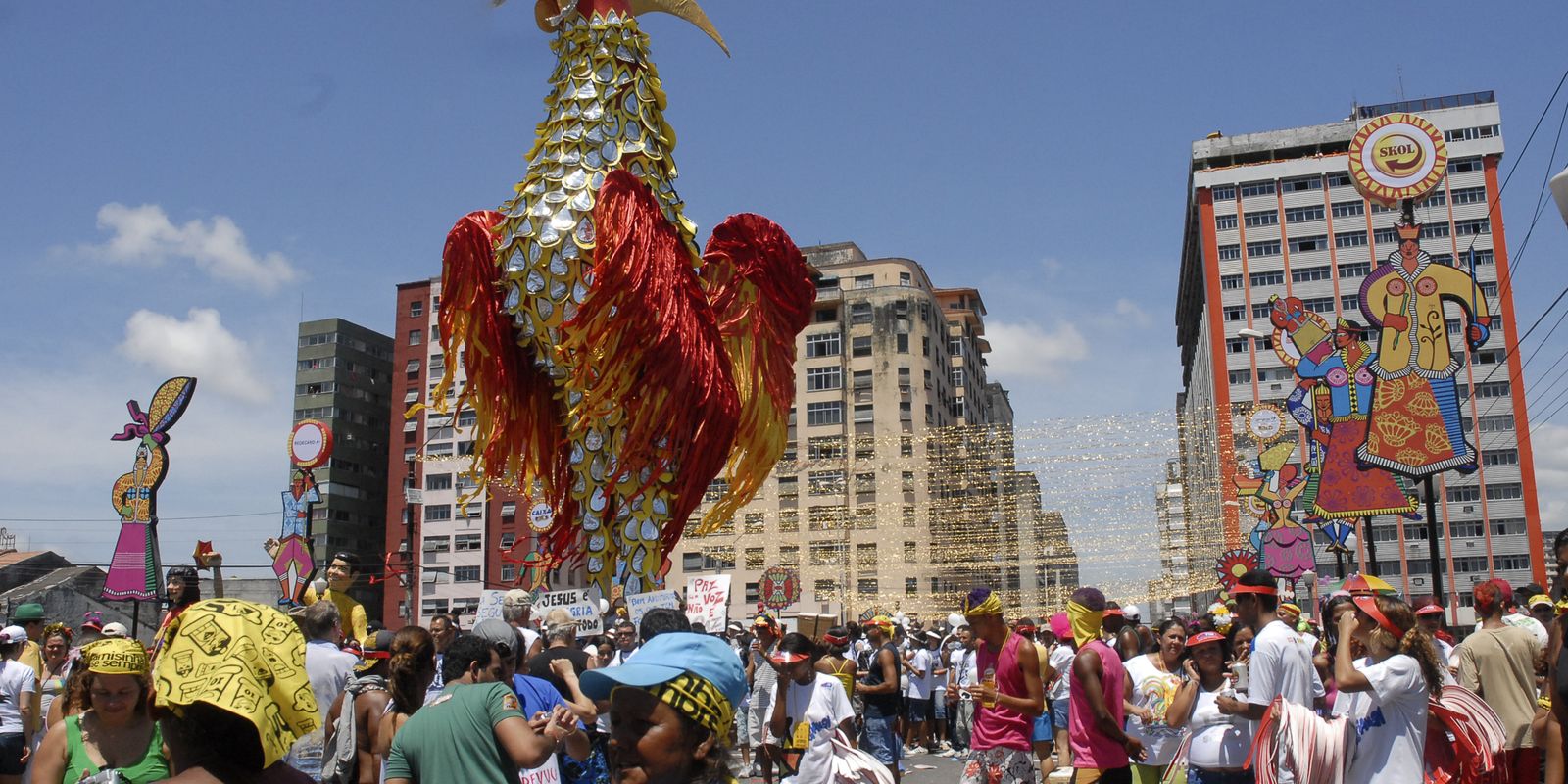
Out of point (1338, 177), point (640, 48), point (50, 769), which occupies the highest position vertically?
point (1338, 177)

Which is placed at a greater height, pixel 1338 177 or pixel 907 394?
pixel 1338 177

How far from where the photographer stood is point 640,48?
1369 centimetres

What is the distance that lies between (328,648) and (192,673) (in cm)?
388

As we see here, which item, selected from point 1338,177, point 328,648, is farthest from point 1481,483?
point 328,648

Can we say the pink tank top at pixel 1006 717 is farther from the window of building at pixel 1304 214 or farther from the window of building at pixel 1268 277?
the window of building at pixel 1304 214

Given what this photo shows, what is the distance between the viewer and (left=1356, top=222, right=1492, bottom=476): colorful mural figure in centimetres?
1836

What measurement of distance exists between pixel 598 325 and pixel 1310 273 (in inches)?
2747

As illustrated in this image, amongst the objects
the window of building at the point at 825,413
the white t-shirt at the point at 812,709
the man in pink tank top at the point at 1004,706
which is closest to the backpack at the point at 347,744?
the white t-shirt at the point at 812,709

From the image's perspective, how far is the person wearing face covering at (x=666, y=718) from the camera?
2861mm

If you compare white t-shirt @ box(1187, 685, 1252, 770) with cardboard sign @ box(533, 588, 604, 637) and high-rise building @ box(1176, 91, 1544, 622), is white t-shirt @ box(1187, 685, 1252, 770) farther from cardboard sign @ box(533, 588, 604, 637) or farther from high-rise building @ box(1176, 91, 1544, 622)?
high-rise building @ box(1176, 91, 1544, 622)

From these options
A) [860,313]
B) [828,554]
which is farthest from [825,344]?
[828,554]

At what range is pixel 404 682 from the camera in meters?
5.20

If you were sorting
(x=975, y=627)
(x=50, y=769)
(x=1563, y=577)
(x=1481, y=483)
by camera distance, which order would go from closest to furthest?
(x=50, y=769)
(x=1563, y=577)
(x=975, y=627)
(x=1481, y=483)

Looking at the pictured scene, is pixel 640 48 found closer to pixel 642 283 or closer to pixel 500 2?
pixel 500 2
